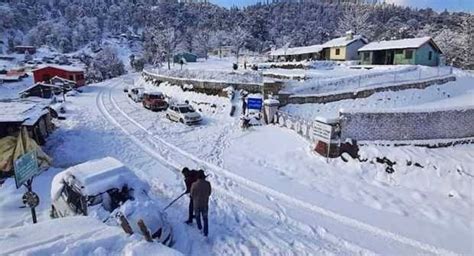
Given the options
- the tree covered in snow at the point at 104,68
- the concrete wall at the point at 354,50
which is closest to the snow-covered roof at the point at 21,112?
the concrete wall at the point at 354,50

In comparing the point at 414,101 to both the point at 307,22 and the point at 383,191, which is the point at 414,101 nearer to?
the point at 383,191

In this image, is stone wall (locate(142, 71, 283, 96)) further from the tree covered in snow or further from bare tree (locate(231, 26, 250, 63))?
the tree covered in snow

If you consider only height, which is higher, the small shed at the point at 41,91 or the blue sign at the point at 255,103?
the blue sign at the point at 255,103

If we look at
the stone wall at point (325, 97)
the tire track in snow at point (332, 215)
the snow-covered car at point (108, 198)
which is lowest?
the tire track in snow at point (332, 215)

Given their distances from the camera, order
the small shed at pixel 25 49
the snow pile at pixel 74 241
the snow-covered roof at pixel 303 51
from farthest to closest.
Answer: the small shed at pixel 25 49 < the snow-covered roof at pixel 303 51 < the snow pile at pixel 74 241

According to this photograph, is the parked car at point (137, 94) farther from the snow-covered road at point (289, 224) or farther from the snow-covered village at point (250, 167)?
the snow-covered road at point (289, 224)

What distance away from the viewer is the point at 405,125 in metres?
16.7

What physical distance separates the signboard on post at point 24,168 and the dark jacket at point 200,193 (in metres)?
4.35

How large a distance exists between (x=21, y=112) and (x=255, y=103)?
13.3 meters

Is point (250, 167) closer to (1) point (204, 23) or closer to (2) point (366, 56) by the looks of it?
(2) point (366, 56)

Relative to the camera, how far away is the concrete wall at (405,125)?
16.2m

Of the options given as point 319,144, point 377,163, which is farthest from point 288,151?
point 377,163

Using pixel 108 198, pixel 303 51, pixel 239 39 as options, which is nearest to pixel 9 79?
pixel 239 39

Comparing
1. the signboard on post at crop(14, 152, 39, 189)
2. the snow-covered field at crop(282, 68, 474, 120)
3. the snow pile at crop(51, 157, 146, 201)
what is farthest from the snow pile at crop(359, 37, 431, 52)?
the signboard on post at crop(14, 152, 39, 189)
